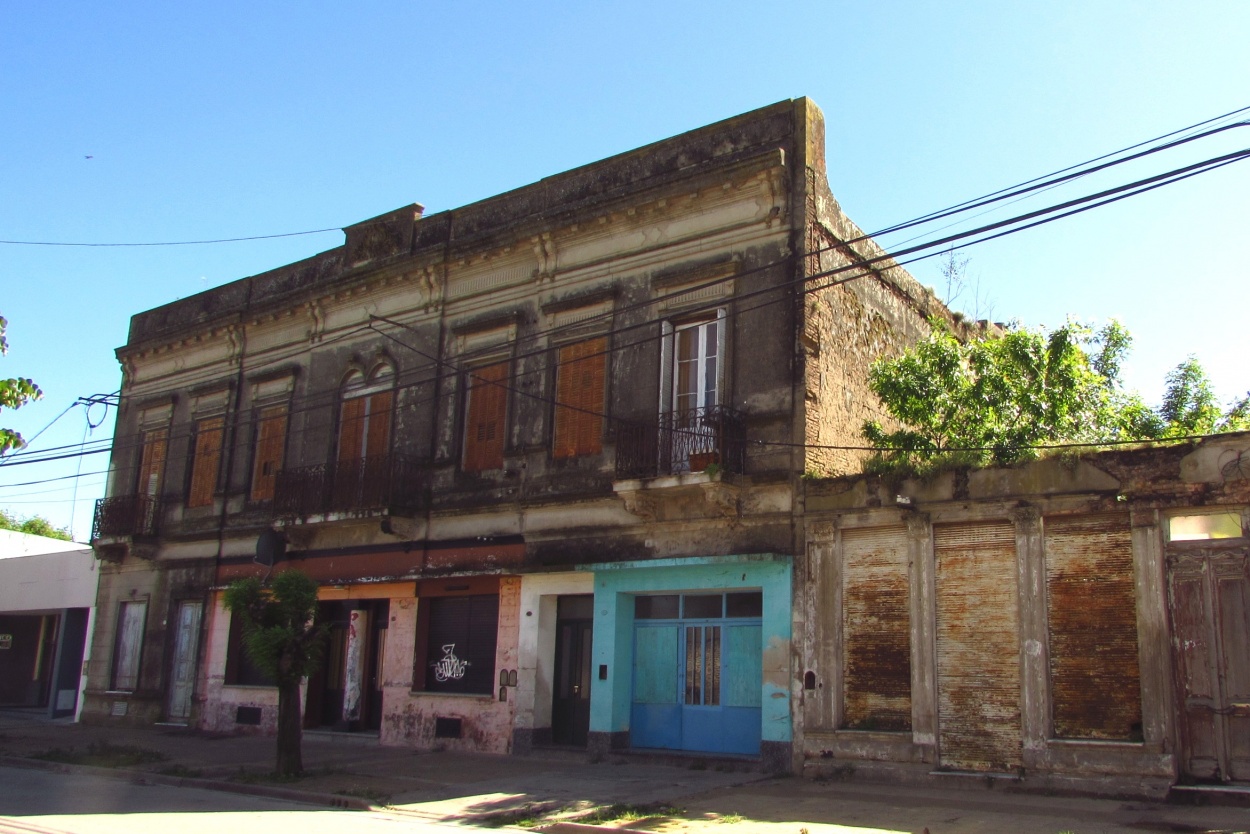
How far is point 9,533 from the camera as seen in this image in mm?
33125

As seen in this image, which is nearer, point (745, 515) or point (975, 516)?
point (975, 516)

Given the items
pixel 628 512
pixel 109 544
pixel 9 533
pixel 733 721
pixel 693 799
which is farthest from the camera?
pixel 9 533

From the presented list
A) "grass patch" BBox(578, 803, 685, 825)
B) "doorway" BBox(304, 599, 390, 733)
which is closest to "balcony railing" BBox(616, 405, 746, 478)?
"grass patch" BBox(578, 803, 685, 825)

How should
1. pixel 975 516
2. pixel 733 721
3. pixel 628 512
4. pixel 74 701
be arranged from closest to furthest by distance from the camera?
pixel 975 516
pixel 733 721
pixel 628 512
pixel 74 701

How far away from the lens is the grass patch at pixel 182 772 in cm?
1478

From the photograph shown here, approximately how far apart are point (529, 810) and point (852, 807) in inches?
133

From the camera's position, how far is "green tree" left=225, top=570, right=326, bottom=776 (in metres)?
14.3

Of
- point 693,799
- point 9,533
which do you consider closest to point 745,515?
point 693,799

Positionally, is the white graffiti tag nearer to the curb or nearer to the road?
the curb

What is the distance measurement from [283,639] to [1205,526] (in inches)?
438

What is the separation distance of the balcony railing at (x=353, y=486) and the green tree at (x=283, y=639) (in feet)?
11.2

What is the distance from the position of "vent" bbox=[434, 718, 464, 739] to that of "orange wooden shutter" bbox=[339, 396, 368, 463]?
516 cm

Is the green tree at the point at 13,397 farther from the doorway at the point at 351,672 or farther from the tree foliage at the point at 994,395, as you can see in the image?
the tree foliage at the point at 994,395

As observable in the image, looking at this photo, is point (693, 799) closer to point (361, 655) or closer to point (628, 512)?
point (628, 512)
